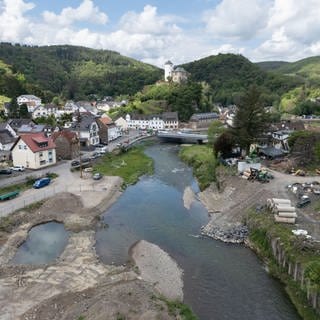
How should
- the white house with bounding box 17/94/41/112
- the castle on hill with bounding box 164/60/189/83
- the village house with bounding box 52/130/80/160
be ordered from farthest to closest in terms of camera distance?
the castle on hill with bounding box 164/60/189/83 → the white house with bounding box 17/94/41/112 → the village house with bounding box 52/130/80/160

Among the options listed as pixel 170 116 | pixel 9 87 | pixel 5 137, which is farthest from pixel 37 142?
pixel 9 87

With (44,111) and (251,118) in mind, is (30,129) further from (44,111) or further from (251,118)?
(251,118)

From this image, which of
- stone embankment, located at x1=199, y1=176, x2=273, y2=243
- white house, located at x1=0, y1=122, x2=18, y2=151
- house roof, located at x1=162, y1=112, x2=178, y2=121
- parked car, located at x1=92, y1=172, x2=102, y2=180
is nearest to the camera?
stone embankment, located at x1=199, y1=176, x2=273, y2=243

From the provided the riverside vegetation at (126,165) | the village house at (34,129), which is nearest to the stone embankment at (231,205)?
the riverside vegetation at (126,165)

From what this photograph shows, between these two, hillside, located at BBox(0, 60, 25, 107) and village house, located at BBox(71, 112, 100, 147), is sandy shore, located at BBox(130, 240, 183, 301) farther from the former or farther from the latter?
hillside, located at BBox(0, 60, 25, 107)

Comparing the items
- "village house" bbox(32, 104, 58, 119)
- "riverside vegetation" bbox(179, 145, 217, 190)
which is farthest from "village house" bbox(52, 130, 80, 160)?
"village house" bbox(32, 104, 58, 119)

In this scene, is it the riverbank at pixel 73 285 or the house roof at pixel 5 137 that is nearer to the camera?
the riverbank at pixel 73 285

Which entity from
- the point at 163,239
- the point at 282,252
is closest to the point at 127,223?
the point at 163,239

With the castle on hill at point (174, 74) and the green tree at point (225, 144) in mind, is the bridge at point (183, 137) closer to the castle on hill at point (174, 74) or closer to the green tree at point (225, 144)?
the green tree at point (225, 144)
